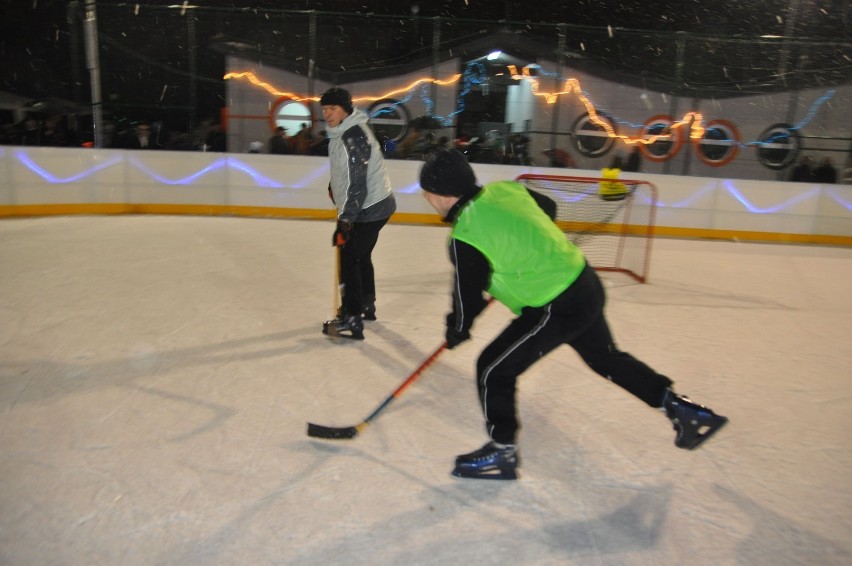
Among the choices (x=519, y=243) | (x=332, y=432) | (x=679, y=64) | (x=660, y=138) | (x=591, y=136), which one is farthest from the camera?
(x=591, y=136)

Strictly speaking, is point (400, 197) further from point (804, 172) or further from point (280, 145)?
point (804, 172)

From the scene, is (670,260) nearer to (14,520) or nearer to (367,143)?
(367,143)

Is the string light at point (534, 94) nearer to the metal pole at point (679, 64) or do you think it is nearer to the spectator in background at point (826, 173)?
the metal pole at point (679, 64)

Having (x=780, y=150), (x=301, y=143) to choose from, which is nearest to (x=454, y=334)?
(x=301, y=143)

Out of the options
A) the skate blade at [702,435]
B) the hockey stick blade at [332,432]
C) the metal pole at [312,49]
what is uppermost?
the metal pole at [312,49]

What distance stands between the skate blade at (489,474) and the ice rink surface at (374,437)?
0.02m

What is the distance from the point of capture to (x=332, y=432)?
2.62 m

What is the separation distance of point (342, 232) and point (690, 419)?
2.04 m

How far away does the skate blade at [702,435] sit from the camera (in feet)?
7.87

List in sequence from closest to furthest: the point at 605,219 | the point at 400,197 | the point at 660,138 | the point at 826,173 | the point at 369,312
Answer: the point at 369,312
the point at 605,219
the point at 400,197
the point at 826,173
the point at 660,138

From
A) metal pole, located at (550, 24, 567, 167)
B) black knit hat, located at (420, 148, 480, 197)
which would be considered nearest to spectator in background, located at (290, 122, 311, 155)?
metal pole, located at (550, 24, 567, 167)

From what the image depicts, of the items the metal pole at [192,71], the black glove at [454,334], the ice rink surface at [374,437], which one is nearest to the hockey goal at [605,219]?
the ice rink surface at [374,437]

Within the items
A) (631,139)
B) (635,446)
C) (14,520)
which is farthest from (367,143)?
(631,139)

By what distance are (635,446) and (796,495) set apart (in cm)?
59
